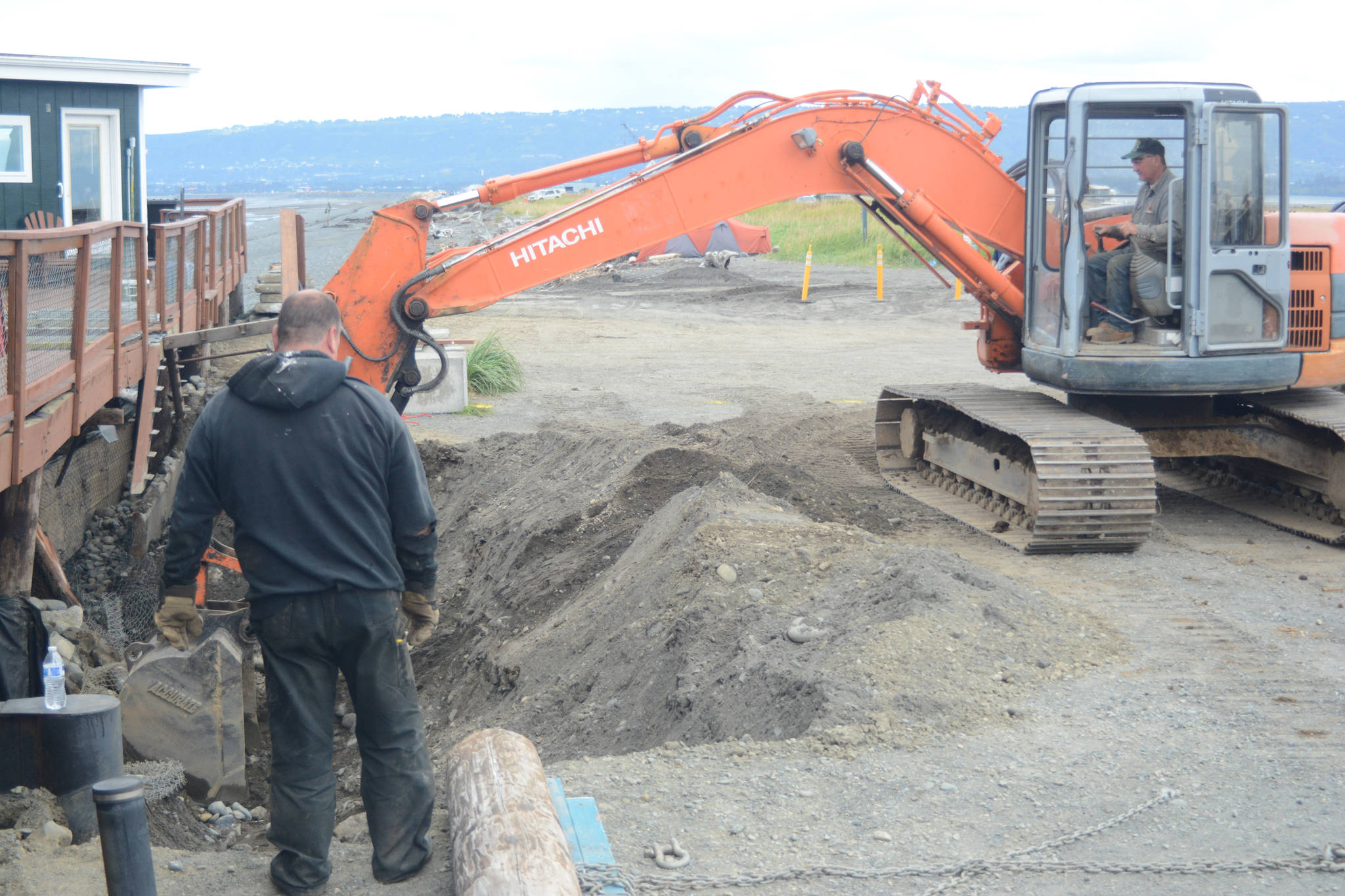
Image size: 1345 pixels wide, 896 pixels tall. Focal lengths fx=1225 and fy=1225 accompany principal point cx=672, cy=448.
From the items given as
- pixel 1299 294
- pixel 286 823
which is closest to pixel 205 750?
pixel 286 823

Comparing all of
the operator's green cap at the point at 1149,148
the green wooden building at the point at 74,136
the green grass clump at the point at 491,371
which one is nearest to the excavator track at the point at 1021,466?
the operator's green cap at the point at 1149,148

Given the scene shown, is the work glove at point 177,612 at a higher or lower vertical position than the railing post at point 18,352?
lower

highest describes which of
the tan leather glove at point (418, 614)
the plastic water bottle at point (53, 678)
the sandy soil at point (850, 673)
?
the tan leather glove at point (418, 614)

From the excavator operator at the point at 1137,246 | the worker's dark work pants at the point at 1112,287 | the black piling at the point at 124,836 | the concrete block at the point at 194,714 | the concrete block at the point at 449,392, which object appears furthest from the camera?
the concrete block at the point at 449,392

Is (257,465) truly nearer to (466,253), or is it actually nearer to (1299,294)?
(466,253)

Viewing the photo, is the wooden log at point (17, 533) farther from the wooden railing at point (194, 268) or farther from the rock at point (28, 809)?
the wooden railing at point (194, 268)

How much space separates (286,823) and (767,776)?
171cm

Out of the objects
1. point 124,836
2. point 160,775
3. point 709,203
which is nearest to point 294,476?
point 124,836

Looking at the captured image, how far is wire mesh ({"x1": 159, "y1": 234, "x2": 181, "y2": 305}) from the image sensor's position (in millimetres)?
9695

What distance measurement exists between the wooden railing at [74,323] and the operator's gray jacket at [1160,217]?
6229 mm

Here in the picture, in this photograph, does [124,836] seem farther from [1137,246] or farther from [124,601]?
[1137,246]

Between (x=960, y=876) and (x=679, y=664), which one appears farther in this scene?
(x=679, y=664)

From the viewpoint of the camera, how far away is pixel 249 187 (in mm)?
146125

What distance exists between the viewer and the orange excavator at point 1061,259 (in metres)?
7.46
